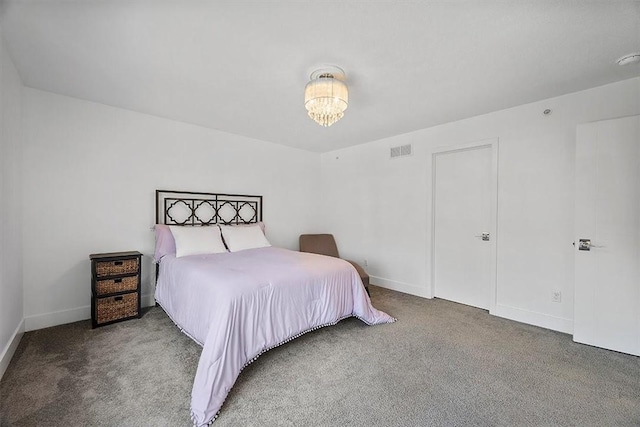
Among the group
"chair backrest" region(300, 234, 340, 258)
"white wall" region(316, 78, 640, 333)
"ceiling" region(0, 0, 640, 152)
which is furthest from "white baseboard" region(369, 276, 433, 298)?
"ceiling" region(0, 0, 640, 152)

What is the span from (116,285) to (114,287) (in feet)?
0.08

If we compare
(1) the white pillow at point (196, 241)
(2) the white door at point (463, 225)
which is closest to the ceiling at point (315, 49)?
(2) the white door at point (463, 225)

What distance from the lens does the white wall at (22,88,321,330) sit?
8.79 feet

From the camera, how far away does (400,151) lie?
4.08 meters

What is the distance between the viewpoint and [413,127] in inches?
148

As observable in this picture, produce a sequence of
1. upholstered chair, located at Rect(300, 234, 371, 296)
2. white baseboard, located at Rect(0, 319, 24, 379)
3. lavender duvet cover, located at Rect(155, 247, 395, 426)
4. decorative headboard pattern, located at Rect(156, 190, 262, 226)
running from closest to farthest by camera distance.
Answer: lavender duvet cover, located at Rect(155, 247, 395, 426)
white baseboard, located at Rect(0, 319, 24, 379)
decorative headboard pattern, located at Rect(156, 190, 262, 226)
upholstered chair, located at Rect(300, 234, 371, 296)

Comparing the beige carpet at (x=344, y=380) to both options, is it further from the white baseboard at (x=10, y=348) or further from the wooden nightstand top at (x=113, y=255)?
the wooden nightstand top at (x=113, y=255)

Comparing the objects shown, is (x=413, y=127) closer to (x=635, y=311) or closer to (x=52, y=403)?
(x=635, y=311)

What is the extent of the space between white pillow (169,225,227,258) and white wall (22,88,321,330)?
1.79 feet

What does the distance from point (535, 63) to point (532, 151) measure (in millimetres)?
1113

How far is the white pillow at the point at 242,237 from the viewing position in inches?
138

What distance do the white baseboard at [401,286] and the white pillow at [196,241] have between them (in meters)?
2.53

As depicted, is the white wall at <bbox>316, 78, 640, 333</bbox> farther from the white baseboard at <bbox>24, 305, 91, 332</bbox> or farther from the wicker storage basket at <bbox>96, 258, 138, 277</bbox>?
the white baseboard at <bbox>24, 305, 91, 332</bbox>

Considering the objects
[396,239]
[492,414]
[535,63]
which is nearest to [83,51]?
[535,63]
